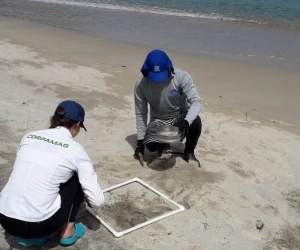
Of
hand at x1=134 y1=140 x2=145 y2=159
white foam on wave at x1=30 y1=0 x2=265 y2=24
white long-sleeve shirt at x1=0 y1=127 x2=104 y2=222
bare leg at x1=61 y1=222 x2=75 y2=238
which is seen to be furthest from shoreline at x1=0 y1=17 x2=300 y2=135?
white foam on wave at x1=30 y1=0 x2=265 y2=24

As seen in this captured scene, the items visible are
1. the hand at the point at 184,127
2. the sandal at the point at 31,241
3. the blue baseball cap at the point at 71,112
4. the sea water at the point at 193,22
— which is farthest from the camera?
the sea water at the point at 193,22

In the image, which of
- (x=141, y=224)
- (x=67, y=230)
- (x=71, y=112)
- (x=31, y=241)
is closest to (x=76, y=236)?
(x=67, y=230)

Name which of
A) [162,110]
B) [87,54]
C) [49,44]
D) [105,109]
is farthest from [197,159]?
[49,44]

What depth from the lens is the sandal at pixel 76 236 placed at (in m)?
3.09

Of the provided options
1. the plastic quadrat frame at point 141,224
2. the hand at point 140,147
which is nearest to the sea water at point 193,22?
the hand at point 140,147

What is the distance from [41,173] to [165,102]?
1795mm

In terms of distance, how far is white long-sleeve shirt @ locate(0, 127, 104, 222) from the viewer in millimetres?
2697

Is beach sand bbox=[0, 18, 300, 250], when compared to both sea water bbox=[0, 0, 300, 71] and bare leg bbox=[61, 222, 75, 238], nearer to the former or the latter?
bare leg bbox=[61, 222, 75, 238]

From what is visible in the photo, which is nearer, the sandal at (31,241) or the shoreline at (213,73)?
the sandal at (31,241)

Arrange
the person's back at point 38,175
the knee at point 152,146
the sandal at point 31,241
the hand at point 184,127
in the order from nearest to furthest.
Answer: the person's back at point 38,175 < the sandal at point 31,241 < the hand at point 184,127 < the knee at point 152,146

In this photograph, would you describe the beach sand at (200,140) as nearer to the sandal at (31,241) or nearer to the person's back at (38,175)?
the sandal at (31,241)

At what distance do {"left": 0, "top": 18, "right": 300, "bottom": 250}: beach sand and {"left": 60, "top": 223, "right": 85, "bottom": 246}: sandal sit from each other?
0.04m

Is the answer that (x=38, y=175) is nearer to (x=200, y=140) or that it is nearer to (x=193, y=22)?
(x=200, y=140)

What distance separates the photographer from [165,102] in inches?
166
